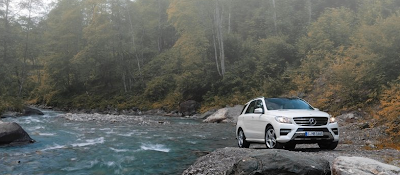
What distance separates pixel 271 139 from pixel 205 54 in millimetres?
26294

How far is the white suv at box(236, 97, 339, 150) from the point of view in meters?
8.47

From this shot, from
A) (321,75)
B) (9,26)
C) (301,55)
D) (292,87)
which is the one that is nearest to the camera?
(321,75)

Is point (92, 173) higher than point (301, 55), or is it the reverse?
point (301, 55)

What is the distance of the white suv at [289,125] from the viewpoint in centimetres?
847

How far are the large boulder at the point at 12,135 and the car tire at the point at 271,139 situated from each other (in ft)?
33.8

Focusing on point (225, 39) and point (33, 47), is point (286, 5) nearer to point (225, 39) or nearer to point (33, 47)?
point (225, 39)

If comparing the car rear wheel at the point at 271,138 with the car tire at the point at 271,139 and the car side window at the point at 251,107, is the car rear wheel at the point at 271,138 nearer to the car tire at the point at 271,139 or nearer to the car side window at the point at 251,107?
the car tire at the point at 271,139

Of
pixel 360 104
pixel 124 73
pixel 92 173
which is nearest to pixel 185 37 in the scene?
pixel 124 73

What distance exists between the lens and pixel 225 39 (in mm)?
34531

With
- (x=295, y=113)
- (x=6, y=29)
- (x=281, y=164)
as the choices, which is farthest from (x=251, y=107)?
(x=6, y=29)

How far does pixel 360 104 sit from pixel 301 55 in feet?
38.8

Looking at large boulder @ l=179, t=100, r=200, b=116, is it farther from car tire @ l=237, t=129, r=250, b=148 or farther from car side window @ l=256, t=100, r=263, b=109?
car side window @ l=256, t=100, r=263, b=109

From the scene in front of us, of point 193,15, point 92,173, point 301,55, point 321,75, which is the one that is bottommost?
point 92,173

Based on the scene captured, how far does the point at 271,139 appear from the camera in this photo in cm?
908
